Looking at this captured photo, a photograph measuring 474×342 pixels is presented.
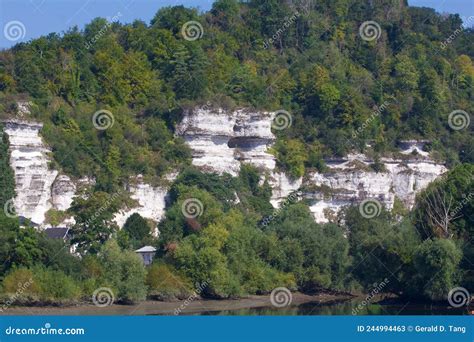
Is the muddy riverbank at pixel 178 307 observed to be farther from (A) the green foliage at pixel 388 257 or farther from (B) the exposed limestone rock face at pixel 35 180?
(B) the exposed limestone rock face at pixel 35 180

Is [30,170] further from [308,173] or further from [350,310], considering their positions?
[350,310]

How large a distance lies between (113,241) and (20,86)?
16714mm

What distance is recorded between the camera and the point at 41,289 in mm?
49625

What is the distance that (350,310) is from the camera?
52062mm

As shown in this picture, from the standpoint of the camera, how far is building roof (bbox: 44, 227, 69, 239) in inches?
2344

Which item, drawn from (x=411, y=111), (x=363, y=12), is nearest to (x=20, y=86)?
(x=411, y=111)

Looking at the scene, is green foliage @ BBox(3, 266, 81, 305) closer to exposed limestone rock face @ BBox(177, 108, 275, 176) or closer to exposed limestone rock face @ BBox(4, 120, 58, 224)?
exposed limestone rock face @ BBox(4, 120, 58, 224)

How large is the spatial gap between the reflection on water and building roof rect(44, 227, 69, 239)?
1080cm

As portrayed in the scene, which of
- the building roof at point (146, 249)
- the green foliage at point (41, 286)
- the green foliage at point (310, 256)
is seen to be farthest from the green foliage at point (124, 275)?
the green foliage at point (310, 256)

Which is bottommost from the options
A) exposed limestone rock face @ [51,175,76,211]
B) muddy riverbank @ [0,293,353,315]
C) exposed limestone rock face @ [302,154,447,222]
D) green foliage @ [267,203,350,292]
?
muddy riverbank @ [0,293,353,315]

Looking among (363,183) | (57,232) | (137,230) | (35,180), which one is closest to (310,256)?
(137,230)

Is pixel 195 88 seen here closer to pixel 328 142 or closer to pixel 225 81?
pixel 225 81

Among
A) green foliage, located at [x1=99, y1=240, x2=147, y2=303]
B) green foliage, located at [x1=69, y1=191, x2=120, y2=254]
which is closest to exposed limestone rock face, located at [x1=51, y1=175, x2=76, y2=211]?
green foliage, located at [x1=69, y1=191, x2=120, y2=254]

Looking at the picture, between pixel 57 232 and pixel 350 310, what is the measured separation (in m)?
15.3
